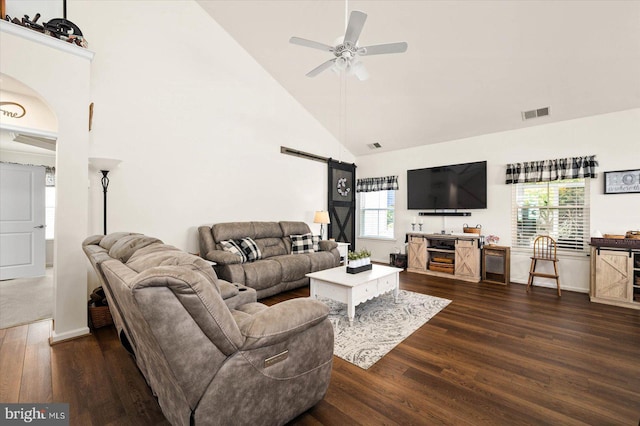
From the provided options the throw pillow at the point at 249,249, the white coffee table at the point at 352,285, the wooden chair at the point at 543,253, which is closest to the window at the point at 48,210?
the throw pillow at the point at 249,249

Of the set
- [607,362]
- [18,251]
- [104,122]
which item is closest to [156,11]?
[104,122]

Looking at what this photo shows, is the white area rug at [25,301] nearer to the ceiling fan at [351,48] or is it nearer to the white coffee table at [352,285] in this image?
the white coffee table at [352,285]

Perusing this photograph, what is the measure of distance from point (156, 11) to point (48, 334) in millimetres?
4128

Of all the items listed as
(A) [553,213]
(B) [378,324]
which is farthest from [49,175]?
(A) [553,213]

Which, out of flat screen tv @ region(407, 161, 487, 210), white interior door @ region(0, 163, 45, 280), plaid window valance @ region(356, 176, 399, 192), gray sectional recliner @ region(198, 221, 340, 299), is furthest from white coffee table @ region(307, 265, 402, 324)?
white interior door @ region(0, 163, 45, 280)

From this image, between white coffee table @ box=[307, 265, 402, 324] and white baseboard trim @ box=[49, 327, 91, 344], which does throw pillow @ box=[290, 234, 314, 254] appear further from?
white baseboard trim @ box=[49, 327, 91, 344]

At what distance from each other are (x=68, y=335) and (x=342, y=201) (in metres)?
5.36

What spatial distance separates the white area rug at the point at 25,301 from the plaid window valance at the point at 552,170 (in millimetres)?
7031

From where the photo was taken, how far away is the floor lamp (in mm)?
3051

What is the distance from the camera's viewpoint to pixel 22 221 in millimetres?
4629

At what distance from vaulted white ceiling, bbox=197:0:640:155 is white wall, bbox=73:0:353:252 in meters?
0.56

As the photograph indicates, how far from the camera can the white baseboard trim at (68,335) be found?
103 inches

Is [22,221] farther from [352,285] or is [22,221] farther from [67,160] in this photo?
[352,285]

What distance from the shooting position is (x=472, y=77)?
13.6 feet
